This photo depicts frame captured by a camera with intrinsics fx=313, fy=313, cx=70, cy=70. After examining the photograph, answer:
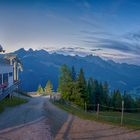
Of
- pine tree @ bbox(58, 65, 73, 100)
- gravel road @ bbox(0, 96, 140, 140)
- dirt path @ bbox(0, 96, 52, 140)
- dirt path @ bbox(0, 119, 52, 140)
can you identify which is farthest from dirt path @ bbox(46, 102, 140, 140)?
pine tree @ bbox(58, 65, 73, 100)

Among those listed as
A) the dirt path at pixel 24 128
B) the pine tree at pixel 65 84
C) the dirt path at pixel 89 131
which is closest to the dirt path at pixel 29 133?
the dirt path at pixel 24 128

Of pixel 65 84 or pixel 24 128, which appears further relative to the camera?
pixel 65 84

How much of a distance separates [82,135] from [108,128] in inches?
159

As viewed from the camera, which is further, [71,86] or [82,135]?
[71,86]

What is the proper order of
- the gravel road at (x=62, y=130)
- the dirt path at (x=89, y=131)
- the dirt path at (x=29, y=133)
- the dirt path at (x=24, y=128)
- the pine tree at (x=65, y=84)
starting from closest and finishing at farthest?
the dirt path at (x=29, y=133), the dirt path at (x=24, y=128), the gravel road at (x=62, y=130), the dirt path at (x=89, y=131), the pine tree at (x=65, y=84)

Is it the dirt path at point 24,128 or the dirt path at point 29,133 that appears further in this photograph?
the dirt path at point 24,128

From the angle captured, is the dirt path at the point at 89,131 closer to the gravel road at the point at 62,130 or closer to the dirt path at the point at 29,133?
the gravel road at the point at 62,130

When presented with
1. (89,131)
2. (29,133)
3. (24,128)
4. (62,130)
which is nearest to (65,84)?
(89,131)

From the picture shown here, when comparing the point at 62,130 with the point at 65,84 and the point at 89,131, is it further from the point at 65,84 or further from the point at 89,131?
the point at 65,84

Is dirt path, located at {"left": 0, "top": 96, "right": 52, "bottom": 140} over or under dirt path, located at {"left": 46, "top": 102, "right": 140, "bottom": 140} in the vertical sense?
over

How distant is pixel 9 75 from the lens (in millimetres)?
54250

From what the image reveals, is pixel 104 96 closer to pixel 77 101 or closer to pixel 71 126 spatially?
pixel 77 101

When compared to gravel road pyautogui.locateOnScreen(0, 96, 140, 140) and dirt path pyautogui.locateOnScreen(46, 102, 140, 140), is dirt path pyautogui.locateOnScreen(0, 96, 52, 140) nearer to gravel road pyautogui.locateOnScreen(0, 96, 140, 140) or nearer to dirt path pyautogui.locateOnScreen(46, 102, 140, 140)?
gravel road pyautogui.locateOnScreen(0, 96, 140, 140)

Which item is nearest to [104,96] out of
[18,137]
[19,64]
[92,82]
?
[92,82]
